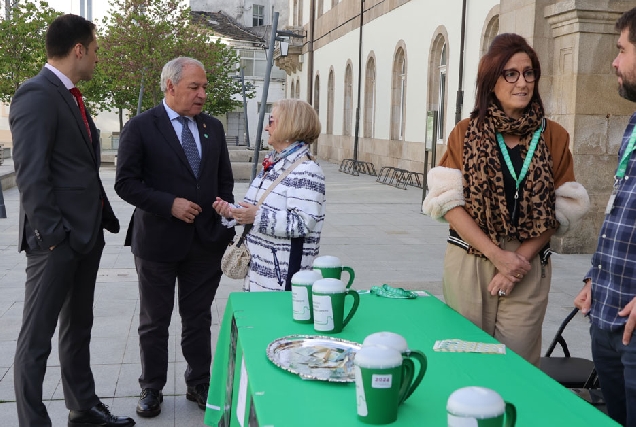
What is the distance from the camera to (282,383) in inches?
89.4

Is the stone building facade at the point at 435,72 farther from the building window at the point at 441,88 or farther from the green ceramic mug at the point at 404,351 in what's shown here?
the green ceramic mug at the point at 404,351

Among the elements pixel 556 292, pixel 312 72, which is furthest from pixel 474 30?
pixel 312 72

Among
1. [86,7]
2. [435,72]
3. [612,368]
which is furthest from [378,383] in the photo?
[86,7]

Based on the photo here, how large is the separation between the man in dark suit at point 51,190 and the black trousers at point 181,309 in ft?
1.71

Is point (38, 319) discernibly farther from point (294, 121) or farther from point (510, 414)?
point (510, 414)

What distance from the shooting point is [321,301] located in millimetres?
2738

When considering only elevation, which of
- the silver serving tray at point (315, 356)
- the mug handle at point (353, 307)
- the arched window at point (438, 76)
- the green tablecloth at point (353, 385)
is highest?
the arched window at point (438, 76)

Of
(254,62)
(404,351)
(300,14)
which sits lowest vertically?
(404,351)

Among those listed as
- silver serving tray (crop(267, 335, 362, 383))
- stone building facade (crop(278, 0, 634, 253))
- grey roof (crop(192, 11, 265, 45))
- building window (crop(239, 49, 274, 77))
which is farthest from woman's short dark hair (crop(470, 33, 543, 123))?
building window (crop(239, 49, 274, 77))

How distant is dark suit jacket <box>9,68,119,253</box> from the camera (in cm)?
345

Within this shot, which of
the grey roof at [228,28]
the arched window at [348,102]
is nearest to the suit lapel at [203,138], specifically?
the arched window at [348,102]

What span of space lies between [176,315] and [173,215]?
2.36m

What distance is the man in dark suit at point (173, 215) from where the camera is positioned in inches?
165

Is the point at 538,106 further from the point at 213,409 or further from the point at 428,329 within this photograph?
the point at 213,409
